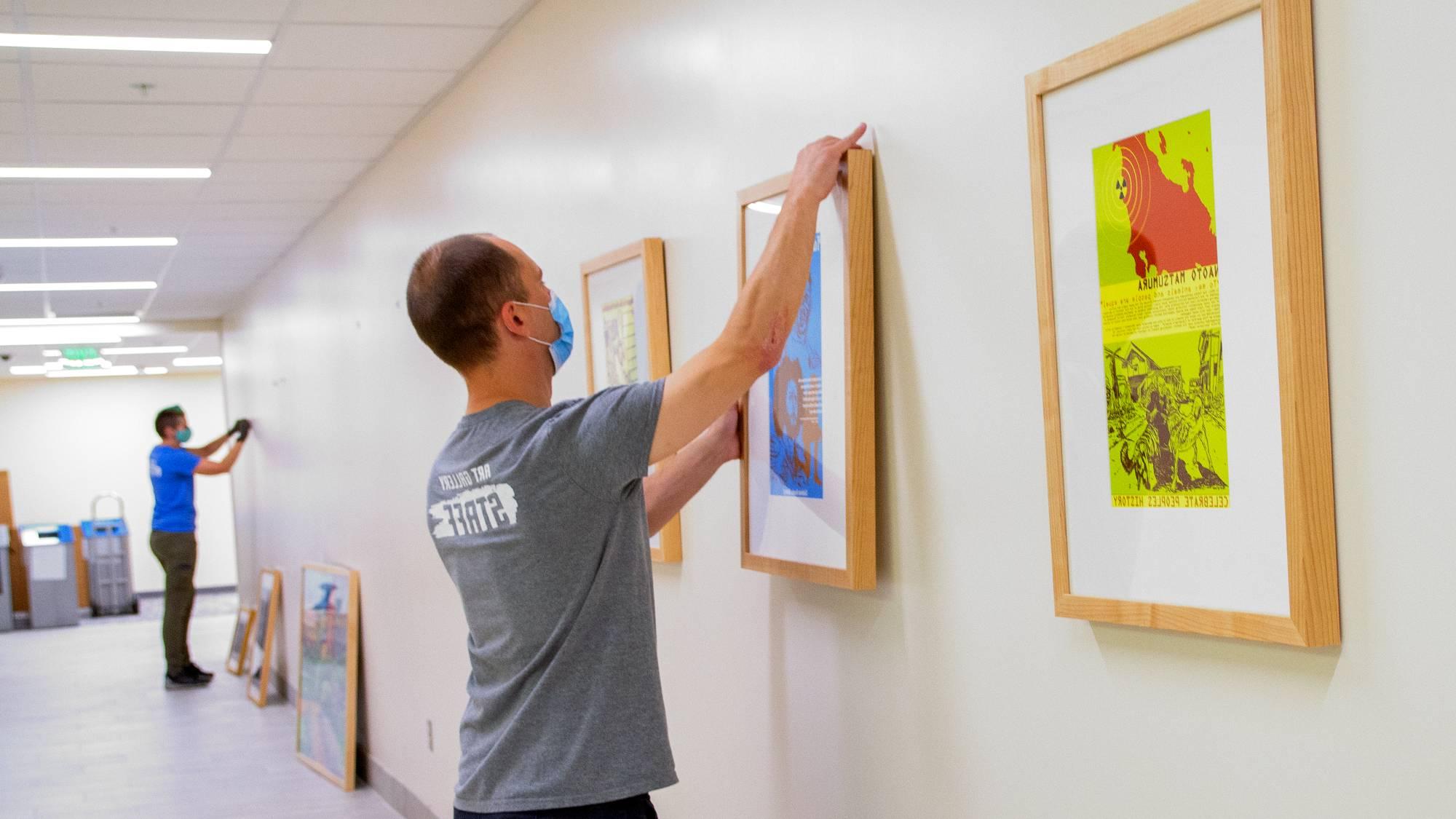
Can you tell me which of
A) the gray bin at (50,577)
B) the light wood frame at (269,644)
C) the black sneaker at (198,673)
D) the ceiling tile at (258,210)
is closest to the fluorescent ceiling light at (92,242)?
the ceiling tile at (258,210)

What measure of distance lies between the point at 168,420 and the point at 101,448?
8287 mm

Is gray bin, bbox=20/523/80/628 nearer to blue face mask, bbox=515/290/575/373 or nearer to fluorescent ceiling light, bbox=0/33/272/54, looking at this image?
fluorescent ceiling light, bbox=0/33/272/54

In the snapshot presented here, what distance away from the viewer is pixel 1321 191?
49.6 inches

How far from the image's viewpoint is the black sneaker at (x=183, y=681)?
929 centimetres

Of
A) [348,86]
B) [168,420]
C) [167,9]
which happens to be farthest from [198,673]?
[167,9]

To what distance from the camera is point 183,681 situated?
30.5 ft

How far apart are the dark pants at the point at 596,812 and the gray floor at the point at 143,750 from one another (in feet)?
13.3

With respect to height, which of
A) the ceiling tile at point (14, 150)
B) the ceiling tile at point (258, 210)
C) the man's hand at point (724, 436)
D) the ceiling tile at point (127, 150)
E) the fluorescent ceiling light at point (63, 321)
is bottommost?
the man's hand at point (724, 436)

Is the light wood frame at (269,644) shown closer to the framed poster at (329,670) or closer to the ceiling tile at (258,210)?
the framed poster at (329,670)

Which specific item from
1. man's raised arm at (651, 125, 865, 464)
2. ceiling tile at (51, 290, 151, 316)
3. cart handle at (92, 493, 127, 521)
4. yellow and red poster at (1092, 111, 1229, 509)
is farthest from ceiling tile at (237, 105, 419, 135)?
cart handle at (92, 493, 127, 521)

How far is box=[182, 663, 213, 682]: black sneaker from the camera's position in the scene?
9352 mm

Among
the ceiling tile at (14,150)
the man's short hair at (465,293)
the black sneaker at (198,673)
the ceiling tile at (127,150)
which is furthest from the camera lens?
the black sneaker at (198,673)

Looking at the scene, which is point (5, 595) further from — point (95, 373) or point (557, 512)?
point (557, 512)

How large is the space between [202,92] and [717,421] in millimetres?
2989
